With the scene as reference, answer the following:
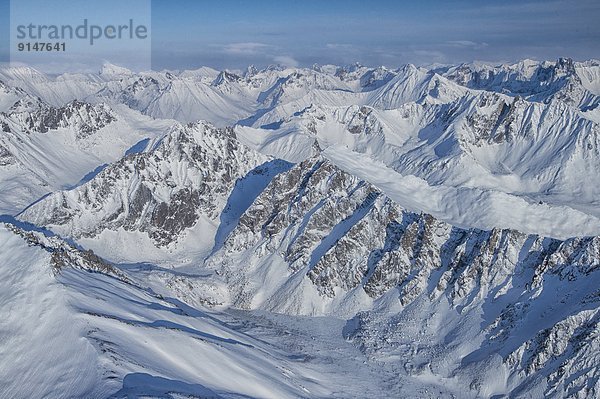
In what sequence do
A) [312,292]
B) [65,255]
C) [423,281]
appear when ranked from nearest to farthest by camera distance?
1. [65,255]
2. [423,281]
3. [312,292]

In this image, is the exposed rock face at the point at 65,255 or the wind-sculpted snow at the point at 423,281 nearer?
the wind-sculpted snow at the point at 423,281

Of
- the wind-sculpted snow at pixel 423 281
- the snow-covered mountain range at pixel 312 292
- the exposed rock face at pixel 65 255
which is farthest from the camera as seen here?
the exposed rock face at pixel 65 255

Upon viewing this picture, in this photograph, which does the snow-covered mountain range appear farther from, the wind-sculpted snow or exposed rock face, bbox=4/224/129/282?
exposed rock face, bbox=4/224/129/282

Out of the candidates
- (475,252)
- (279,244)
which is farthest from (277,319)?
(475,252)

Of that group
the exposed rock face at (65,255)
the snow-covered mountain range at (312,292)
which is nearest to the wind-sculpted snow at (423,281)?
the snow-covered mountain range at (312,292)

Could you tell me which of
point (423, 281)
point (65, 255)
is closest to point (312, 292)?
point (423, 281)

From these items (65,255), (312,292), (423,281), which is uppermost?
(65,255)

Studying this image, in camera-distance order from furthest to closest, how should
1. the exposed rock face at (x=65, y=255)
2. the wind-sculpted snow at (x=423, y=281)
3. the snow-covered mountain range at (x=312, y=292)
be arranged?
the exposed rock face at (x=65, y=255)
the wind-sculpted snow at (x=423, y=281)
the snow-covered mountain range at (x=312, y=292)

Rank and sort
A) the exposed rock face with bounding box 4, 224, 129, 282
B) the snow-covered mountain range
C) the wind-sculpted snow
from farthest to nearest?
the exposed rock face with bounding box 4, 224, 129, 282 < the wind-sculpted snow < the snow-covered mountain range

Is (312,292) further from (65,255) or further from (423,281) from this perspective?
(65,255)

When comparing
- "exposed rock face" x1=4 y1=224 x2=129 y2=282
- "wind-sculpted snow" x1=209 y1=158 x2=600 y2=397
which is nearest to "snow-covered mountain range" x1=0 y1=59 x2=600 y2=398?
"wind-sculpted snow" x1=209 y1=158 x2=600 y2=397

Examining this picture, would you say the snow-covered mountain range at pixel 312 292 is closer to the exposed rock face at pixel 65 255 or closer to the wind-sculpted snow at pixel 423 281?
the wind-sculpted snow at pixel 423 281
